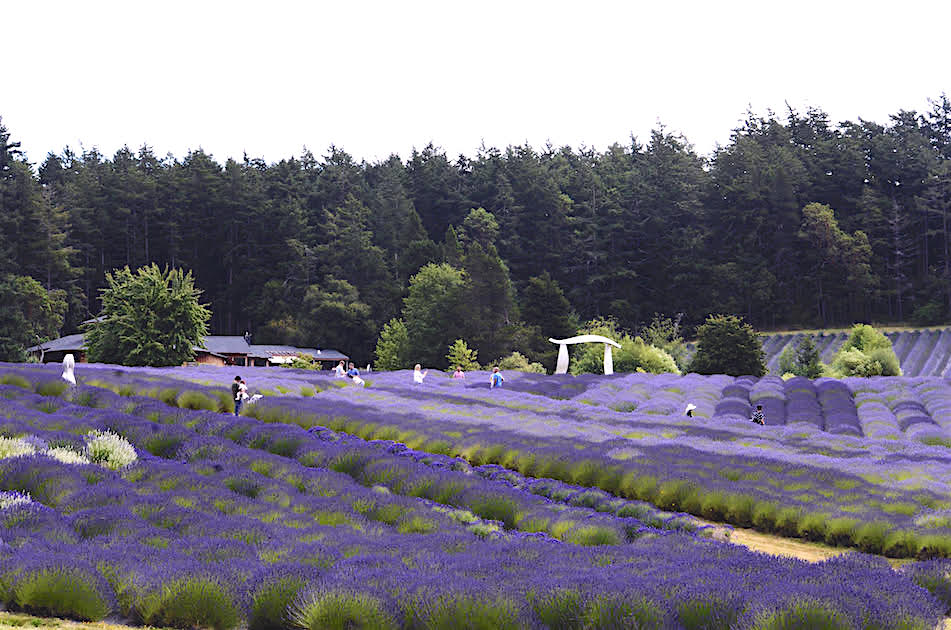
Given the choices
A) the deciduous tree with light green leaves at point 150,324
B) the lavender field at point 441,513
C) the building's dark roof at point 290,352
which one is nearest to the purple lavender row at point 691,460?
the lavender field at point 441,513

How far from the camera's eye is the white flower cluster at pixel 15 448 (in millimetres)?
13250

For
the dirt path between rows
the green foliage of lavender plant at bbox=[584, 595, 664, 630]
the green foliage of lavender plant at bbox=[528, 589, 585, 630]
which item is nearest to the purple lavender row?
the dirt path between rows

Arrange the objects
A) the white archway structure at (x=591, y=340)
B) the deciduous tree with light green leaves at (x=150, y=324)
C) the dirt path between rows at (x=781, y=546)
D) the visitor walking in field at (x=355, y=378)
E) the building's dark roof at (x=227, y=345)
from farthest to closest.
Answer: the building's dark roof at (x=227, y=345)
the white archway structure at (x=591, y=340)
the deciduous tree with light green leaves at (x=150, y=324)
the visitor walking in field at (x=355, y=378)
the dirt path between rows at (x=781, y=546)

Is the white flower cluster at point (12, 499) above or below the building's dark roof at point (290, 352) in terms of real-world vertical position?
above

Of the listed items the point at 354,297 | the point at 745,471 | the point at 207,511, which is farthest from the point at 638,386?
the point at 354,297

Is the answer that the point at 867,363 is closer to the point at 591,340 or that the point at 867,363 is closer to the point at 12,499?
the point at 591,340

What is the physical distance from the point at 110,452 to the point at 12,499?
4.23 m

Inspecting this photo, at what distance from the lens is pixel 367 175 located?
392 feet

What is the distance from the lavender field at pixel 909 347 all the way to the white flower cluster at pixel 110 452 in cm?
4862

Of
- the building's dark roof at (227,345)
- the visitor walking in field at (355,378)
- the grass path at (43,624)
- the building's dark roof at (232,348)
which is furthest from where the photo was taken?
the building's dark roof at (227,345)

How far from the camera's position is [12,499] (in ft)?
33.4

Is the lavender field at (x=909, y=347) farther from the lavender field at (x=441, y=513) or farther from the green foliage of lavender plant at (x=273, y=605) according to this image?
the green foliage of lavender plant at (x=273, y=605)

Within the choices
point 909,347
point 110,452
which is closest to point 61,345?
point 110,452

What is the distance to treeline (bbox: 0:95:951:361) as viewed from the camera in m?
83.0
